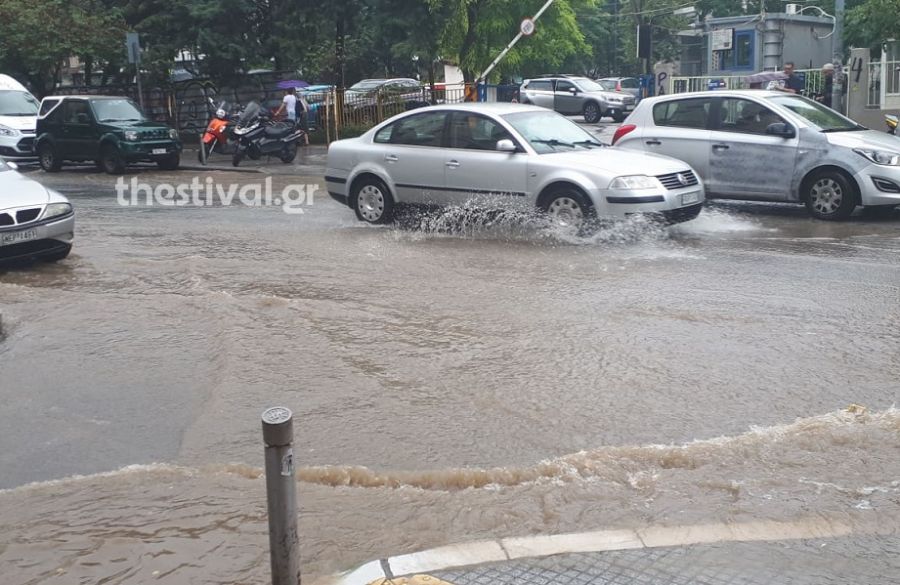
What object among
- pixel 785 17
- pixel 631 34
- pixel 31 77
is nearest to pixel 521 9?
pixel 785 17

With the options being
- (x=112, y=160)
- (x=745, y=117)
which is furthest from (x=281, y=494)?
(x=112, y=160)

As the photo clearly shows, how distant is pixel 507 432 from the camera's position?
5656 millimetres

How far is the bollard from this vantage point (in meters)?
3.30

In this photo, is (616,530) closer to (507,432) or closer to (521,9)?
(507,432)

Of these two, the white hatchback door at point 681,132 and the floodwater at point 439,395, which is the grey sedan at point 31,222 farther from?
the white hatchback door at point 681,132

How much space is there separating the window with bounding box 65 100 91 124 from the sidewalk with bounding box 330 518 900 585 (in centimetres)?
1958

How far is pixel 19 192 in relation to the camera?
10.5 m

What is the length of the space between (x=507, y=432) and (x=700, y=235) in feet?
21.3

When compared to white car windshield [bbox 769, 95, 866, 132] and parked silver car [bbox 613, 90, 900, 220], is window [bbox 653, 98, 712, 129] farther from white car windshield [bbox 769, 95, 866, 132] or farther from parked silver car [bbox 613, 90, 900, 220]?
white car windshield [bbox 769, 95, 866, 132]

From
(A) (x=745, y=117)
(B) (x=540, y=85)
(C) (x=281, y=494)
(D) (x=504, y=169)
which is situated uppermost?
(B) (x=540, y=85)

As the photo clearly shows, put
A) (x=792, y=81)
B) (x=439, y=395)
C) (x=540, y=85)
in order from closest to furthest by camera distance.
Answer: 1. (x=439, y=395)
2. (x=792, y=81)
3. (x=540, y=85)

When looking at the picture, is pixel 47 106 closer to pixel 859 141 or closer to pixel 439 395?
pixel 859 141

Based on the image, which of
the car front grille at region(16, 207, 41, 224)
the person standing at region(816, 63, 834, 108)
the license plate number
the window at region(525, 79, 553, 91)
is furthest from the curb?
the window at region(525, 79, 553, 91)

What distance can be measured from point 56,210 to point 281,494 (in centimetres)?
812
